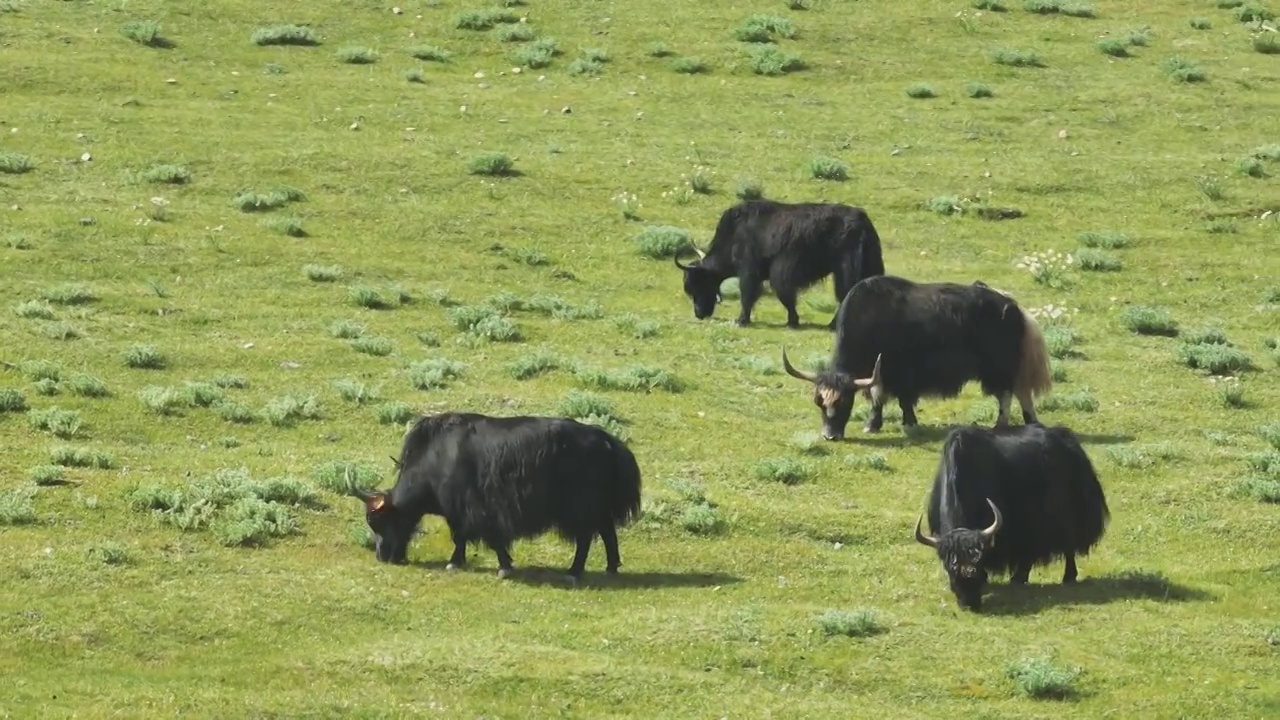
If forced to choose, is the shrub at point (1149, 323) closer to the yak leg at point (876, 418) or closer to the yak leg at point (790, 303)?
the yak leg at point (790, 303)

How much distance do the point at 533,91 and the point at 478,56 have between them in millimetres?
2758

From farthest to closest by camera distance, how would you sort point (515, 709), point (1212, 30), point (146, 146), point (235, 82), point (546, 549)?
point (1212, 30), point (235, 82), point (146, 146), point (546, 549), point (515, 709)

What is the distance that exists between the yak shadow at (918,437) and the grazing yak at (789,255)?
5.63 m

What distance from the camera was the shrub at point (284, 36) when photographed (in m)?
44.3

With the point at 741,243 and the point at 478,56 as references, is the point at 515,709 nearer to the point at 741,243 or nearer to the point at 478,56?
the point at 741,243

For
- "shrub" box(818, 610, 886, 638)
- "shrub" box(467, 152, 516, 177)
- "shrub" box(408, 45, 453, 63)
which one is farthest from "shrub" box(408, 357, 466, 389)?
"shrub" box(408, 45, 453, 63)

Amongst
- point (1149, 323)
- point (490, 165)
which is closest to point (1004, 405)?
point (1149, 323)

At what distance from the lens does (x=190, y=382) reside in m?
24.9

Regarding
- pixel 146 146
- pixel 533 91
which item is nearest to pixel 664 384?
pixel 146 146

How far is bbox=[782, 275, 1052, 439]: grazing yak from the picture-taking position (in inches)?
960

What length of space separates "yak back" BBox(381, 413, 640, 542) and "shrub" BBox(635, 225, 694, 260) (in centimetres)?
1509

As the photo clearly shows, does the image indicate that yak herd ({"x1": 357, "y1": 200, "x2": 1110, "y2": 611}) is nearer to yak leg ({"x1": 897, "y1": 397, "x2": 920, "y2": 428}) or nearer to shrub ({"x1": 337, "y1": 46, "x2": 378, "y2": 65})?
yak leg ({"x1": 897, "y1": 397, "x2": 920, "y2": 428})

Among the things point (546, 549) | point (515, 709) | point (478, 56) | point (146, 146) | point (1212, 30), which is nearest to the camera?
point (515, 709)

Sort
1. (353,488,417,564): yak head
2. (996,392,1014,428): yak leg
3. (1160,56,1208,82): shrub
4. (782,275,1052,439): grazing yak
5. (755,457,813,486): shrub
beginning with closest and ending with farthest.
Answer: (353,488,417,564): yak head, (755,457,813,486): shrub, (782,275,1052,439): grazing yak, (996,392,1014,428): yak leg, (1160,56,1208,82): shrub
